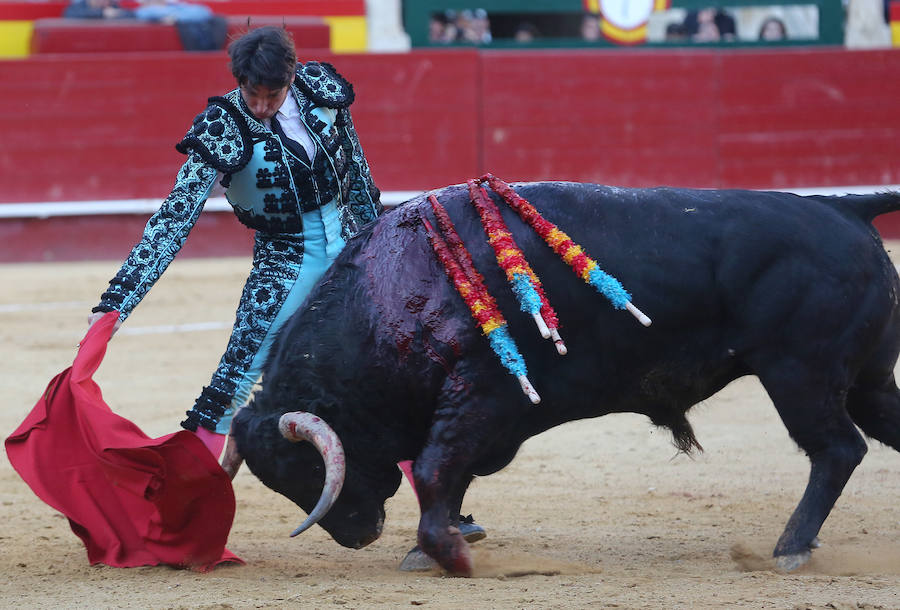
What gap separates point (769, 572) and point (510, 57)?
23.0 feet

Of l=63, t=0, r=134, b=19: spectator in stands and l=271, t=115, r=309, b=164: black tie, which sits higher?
l=271, t=115, r=309, b=164: black tie

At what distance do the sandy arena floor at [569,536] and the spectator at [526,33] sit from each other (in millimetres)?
5402

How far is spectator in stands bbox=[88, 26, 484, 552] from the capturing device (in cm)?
307

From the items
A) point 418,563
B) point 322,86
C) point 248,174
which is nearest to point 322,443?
point 418,563

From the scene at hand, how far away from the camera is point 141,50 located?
A: 9211 millimetres

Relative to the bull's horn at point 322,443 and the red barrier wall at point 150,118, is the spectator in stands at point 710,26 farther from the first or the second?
the bull's horn at point 322,443

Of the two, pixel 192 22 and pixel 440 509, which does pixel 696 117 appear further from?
pixel 440 509

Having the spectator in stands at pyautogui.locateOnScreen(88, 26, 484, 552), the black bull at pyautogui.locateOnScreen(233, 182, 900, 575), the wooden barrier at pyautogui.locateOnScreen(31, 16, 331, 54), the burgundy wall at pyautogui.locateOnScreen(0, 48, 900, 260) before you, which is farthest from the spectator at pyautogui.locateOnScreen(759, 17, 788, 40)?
the spectator in stands at pyautogui.locateOnScreen(88, 26, 484, 552)

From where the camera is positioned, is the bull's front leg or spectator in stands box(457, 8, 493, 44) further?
spectator in stands box(457, 8, 493, 44)

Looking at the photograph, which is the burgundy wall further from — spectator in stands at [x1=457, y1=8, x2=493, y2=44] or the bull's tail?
the bull's tail

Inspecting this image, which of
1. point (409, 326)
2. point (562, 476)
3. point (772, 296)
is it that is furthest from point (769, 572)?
point (562, 476)

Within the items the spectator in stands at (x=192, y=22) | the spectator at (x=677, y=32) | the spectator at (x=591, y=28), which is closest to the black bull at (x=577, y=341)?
the spectator in stands at (x=192, y=22)

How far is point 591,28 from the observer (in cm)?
1086

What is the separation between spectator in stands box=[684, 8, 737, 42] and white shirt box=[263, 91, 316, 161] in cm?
822
